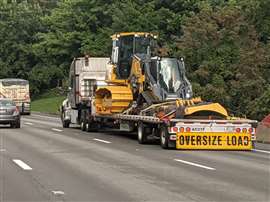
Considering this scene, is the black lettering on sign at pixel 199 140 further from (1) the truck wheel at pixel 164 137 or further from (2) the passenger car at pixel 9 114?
(2) the passenger car at pixel 9 114

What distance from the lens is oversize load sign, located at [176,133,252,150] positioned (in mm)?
20781

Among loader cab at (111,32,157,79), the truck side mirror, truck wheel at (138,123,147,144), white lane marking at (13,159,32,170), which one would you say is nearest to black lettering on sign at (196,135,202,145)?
truck wheel at (138,123,147,144)

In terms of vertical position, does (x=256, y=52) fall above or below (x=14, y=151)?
above

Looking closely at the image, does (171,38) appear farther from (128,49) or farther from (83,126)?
(128,49)

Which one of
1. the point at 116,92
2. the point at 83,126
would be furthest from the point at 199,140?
the point at 83,126

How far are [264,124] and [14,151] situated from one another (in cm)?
970

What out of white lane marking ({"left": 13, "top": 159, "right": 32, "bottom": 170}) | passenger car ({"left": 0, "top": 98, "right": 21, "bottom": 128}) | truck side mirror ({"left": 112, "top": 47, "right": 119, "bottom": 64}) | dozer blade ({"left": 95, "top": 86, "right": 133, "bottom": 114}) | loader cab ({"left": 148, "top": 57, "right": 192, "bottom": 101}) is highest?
truck side mirror ({"left": 112, "top": 47, "right": 119, "bottom": 64})

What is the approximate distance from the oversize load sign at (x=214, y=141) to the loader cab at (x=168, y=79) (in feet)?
12.5

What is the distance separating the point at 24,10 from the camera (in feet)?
278

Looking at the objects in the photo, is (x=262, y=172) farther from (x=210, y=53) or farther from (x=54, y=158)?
(x=210, y=53)

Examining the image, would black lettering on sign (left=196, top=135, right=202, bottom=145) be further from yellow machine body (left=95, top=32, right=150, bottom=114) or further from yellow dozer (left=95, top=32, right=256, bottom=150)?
yellow machine body (left=95, top=32, right=150, bottom=114)

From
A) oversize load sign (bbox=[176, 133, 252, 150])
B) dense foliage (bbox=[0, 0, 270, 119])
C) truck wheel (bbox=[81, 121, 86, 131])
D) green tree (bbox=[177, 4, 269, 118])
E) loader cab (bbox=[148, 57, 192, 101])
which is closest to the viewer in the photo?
oversize load sign (bbox=[176, 133, 252, 150])

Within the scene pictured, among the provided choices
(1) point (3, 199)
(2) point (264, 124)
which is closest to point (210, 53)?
(2) point (264, 124)

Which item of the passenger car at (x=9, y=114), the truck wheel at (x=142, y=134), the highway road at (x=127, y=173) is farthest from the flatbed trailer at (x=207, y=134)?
the passenger car at (x=9, y=114)
